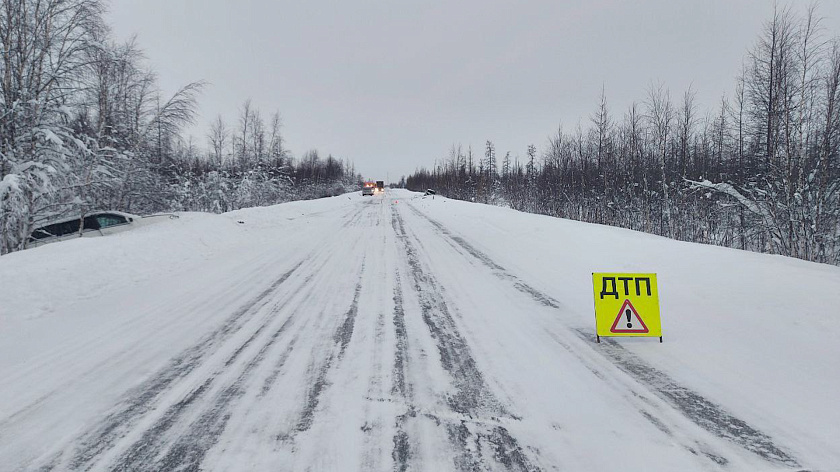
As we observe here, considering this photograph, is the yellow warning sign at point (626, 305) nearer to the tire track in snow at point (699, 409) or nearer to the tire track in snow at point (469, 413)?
the tire track in snow at point (699, 409)

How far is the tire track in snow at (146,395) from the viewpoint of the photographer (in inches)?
92.4

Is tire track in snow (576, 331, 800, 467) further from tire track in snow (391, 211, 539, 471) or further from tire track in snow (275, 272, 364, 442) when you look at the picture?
tire track in snow (275, 272, 364, 442)

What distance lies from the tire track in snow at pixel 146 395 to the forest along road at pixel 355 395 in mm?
17

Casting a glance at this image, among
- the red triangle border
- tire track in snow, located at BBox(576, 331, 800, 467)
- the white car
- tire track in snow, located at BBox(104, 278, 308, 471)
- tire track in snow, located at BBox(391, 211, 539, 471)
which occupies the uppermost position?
the white car

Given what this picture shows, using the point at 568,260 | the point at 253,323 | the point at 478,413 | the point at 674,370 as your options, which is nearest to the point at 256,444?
the point at 478,413

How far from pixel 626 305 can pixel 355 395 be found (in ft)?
11.2

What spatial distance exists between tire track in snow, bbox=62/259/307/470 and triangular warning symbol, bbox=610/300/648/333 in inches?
187

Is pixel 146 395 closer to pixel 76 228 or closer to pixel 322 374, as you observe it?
pixel 322 374

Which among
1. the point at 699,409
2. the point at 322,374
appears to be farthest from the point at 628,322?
the point at 322,374

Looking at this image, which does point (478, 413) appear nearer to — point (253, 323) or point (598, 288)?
point (598, 288)

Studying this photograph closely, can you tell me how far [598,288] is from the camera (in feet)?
14.1

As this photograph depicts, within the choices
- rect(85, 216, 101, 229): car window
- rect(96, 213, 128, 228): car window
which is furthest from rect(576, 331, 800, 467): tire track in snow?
rect(85, 216, 101, 229): car window

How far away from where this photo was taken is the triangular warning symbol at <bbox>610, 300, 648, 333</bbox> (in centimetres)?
413

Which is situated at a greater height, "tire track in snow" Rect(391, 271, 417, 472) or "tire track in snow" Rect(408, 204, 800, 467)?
"tire track in snow" Rect(391, 271, 417, 472)
